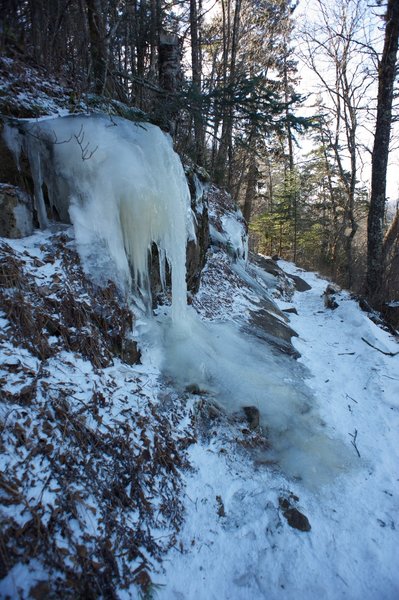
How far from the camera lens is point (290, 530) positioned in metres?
2.58

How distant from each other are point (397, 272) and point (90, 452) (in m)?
8.43

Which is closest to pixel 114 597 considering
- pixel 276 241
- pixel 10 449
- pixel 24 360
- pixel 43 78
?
pixel 10 449

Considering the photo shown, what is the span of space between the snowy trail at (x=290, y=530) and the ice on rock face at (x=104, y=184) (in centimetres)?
243

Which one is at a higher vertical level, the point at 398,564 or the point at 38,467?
the point at 38,467

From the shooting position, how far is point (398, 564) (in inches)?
95.3

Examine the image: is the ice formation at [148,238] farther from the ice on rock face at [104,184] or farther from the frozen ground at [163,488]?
the frozen ground at [163,488]

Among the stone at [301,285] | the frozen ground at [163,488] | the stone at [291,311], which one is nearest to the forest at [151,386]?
the frozen ground at [163,488]

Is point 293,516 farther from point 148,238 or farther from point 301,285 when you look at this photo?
point 301,285

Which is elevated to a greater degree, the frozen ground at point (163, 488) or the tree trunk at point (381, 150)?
the tree trunk at point (381, 150)

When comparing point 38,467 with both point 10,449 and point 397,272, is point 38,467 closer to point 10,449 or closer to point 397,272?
point 10,449

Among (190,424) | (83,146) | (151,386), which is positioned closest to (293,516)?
(190,424)

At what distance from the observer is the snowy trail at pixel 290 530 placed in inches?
87.4

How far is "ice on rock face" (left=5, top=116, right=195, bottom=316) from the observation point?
12.0 feet

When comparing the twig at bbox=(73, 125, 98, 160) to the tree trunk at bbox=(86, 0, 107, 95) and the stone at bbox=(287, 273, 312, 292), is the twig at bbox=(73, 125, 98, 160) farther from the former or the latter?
the stone at bbox=(287, 273, 312, 292)
